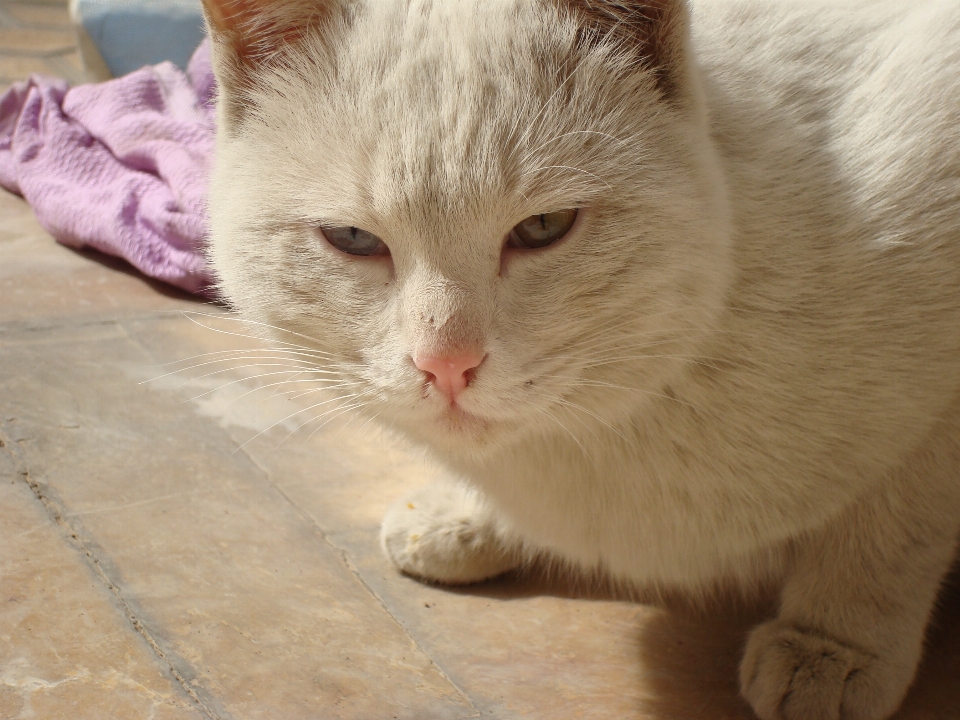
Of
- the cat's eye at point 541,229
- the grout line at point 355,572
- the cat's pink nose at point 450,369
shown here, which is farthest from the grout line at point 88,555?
the cat's eye at point 541,229

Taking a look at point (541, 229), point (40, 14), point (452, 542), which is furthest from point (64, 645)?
point (40, 14)

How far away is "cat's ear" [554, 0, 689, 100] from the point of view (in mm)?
1304

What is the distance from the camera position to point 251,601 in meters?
1.65

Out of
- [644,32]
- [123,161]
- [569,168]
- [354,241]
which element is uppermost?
[644,32]

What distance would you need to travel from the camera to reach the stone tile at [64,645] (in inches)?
53.4

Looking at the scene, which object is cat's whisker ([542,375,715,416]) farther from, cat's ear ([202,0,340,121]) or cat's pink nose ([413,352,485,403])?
cat's ear ([202,0,340,121])

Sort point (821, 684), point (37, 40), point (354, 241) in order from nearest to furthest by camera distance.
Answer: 1. point (354, 241)
2. point (821, 684)
3. point (37, 40)

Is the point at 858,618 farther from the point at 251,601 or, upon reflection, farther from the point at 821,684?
the point at 251,601

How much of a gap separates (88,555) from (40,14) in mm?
4896

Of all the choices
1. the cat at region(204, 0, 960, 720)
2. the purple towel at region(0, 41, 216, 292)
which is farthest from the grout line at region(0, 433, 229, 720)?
the purple towel at region(0, 41, 216, 292)

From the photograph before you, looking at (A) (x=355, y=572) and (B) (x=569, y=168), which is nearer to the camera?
(B) (x=569, y=168)

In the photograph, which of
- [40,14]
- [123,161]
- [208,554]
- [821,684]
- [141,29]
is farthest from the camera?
[40,14]

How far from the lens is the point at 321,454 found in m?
2.15

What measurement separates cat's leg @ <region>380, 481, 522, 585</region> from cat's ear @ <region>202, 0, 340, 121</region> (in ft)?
2.53
